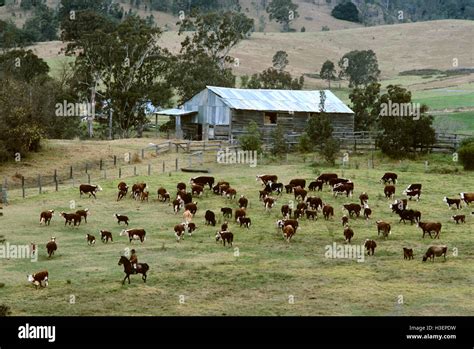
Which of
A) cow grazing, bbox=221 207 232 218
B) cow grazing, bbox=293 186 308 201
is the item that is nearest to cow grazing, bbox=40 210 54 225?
cow grazing, bbox=221 207 232 218

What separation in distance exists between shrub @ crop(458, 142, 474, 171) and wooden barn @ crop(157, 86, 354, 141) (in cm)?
1693

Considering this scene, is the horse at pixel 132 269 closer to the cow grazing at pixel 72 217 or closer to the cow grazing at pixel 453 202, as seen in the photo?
the cow grazing at pixel 72 217

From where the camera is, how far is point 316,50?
499 feet

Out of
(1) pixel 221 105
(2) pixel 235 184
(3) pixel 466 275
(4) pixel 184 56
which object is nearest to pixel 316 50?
(4) pixel 184 56

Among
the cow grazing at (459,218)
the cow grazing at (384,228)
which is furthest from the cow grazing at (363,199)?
the cow grazing at (384,228)

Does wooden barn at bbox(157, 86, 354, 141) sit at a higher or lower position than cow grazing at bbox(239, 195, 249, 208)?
higher

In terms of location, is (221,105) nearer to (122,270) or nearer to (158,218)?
(158,218)

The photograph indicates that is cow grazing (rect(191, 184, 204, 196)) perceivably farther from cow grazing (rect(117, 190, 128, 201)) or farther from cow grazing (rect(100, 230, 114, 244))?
cow grazing (rect(100, 230, 114, 244))

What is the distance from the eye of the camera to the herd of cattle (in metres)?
27.9

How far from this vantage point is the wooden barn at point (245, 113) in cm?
6550

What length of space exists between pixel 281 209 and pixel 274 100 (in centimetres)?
3711

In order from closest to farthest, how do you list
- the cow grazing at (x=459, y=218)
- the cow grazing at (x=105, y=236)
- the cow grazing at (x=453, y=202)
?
the cow grazing at (x=105, y=236), the cow grazing at (x=459, y=218), the cow grazing at (x=453, y=202)

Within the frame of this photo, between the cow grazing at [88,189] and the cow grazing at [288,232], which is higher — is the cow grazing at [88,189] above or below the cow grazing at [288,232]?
above

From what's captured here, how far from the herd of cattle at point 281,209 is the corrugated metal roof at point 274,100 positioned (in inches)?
991
